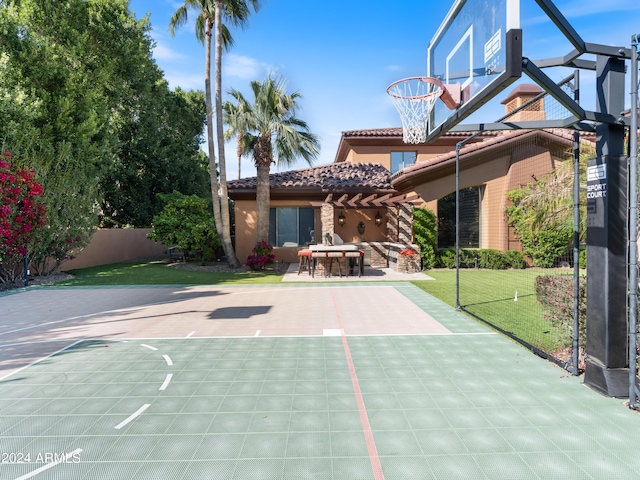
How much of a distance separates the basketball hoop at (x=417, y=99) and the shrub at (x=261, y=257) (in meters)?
9.98

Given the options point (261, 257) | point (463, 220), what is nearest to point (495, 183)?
point (463, 220)

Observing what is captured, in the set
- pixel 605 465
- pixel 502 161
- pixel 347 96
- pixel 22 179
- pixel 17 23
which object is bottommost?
pixel 605 465

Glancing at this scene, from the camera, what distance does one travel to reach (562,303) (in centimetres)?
569

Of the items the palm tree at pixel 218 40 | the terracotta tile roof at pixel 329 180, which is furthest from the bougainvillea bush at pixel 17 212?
the terracotta tile roof at pixel 329 180

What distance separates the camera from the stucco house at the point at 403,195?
54.2 feet

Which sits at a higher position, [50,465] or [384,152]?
[384,152]

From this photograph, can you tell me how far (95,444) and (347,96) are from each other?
47.3ft

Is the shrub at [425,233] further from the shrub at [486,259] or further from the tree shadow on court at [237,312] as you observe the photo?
the tree shadow on court at [237,312]

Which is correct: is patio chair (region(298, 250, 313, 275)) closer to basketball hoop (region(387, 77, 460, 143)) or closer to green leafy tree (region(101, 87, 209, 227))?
basketball hoop (region(387, 77, 460, 143))

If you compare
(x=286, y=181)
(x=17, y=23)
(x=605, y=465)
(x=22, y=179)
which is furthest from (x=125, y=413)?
(x=17, y=23)

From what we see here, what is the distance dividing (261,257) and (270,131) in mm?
5551

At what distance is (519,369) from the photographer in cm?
538

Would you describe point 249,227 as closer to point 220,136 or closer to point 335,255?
point 220,136

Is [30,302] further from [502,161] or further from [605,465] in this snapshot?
[502,161]
